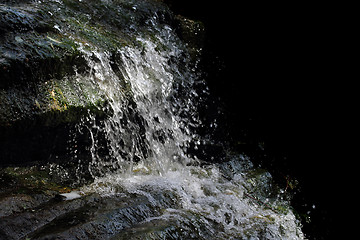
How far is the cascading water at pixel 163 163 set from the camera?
8.67ft

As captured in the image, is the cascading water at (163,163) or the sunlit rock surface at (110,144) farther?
the cascading water at (163,163)

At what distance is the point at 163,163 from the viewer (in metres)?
3.72

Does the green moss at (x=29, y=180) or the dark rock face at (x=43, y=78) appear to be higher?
the dark rock face at (x=43, y=78)

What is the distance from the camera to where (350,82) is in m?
4.13

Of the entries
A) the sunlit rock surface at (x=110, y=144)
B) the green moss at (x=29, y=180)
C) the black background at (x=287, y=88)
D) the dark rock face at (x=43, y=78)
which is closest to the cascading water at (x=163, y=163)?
the sunlit rock surface at (x=110, y=144)

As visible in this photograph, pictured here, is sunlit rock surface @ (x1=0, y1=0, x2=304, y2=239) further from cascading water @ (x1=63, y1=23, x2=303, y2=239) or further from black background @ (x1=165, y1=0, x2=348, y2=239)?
black background @ (x1=165, y1=0, x2=348, y2=239)

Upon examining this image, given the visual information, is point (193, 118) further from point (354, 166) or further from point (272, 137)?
point (354, 166)

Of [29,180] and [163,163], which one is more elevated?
[163,163]

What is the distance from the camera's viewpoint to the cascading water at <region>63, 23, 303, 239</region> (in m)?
2.64

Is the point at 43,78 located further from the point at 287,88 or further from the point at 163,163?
the point at 287,88

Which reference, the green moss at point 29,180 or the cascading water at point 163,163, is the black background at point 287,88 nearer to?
the cascading water at point 163,163

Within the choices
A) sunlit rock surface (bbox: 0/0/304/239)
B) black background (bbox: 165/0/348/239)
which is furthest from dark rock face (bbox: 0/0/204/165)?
black background (bbox: 165/0/348/239)

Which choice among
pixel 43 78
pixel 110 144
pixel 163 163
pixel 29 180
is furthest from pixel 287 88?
pixel 29 180

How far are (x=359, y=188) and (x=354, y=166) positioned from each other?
33 cm
